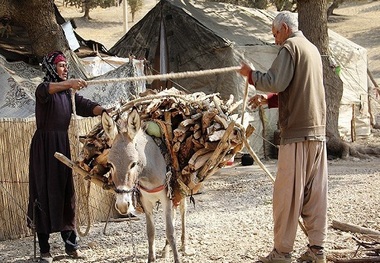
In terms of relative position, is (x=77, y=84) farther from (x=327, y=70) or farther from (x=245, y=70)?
(x=327, y=70)

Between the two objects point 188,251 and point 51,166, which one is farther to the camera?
point 188,251

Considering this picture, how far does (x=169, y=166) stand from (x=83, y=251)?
1563 millimetres

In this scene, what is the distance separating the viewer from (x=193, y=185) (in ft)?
17.4

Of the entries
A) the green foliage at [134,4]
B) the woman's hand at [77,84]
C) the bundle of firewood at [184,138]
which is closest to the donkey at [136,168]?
the bundle of firewood at [184,138]

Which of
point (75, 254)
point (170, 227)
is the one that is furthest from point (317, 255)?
point (75, 254)

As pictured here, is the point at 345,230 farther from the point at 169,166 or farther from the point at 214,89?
the point at 214,89

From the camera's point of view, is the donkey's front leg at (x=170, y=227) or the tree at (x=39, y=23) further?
the tree at (x=39, y=23)

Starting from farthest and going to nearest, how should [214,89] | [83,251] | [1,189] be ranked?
[214,89], [1,189], [83,251]

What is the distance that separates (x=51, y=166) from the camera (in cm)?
570

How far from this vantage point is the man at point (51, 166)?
564 centimetres

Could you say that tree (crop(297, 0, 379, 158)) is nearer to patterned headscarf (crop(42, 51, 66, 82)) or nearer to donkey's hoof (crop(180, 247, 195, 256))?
donkey's hoof (crop(180, 247, 195, 256))

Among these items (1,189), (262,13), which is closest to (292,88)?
(1,189)

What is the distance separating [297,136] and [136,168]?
1301 millimetres

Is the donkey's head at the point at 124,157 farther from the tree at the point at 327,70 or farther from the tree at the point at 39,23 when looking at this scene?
the tree at the point at 327,70
